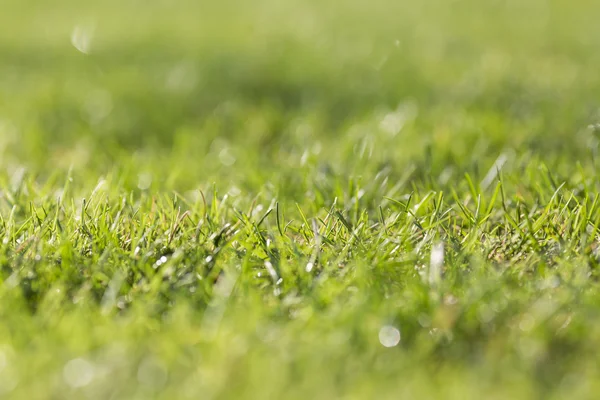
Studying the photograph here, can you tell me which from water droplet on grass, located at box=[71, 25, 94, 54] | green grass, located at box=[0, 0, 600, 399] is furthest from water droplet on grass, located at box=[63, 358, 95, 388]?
water droplet on grass, located at box=[71, 25, 94, 54]

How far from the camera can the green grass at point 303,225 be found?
1594 mm

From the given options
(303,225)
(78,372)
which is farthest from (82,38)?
(78,372)

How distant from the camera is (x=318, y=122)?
3.69 meters

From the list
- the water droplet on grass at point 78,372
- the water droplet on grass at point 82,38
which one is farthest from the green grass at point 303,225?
the water droplet on grass at point 82,38

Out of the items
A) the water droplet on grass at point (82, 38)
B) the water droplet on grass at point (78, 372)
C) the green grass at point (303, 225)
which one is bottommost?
the water droplet on grass at point (82, 38)

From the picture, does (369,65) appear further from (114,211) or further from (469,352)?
(469,352)

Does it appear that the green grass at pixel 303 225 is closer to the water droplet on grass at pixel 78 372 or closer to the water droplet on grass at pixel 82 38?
the water droplet on grass at pixel 78 372

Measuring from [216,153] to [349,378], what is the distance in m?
1.92

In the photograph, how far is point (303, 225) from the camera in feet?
7.39

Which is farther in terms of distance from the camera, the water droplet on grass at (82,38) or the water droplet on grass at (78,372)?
the water droplet on grass at (82,38)

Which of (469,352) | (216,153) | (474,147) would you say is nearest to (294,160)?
(216,153)

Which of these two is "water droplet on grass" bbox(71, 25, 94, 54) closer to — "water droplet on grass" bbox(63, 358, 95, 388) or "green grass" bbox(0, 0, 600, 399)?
"green grass" bbox(0, 0, 600, 399)

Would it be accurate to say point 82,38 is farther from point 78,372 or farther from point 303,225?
point 78,372

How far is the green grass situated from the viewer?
5.23 ft
